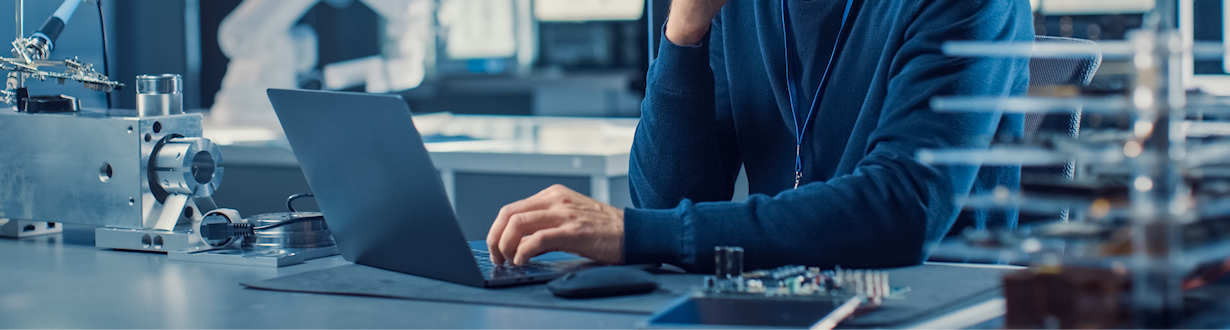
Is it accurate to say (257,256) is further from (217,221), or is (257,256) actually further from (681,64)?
(681,64)

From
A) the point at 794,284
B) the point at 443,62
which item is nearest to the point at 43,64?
the point at 794,284

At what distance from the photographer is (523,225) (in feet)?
3.61

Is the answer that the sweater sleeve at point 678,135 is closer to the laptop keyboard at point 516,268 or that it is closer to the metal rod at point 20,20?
the laptop keyboard at point 516,268

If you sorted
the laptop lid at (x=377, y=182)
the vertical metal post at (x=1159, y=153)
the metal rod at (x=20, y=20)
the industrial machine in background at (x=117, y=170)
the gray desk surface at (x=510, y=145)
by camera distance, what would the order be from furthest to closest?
the gray desk surface at (x=510, y=145) < the metal rod at (x=20, y=20) < the industrial machine in background at (x=117, y=170) < the laptop lid at (x=377, y=182) < the vertical metal post at (x=1159, y=153)

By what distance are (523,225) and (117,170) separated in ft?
1.90

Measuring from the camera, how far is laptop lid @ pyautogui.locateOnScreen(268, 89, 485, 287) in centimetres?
100

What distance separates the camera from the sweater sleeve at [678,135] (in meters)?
1.47

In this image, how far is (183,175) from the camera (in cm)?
139

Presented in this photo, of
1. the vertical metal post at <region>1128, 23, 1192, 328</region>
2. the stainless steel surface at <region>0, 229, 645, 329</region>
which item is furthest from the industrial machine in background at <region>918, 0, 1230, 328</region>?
the stainless steel surface at <region>0, 229, 645, 329</region>

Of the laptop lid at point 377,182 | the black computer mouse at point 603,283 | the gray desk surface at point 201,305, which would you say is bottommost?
the gray desk surface at point 201,305

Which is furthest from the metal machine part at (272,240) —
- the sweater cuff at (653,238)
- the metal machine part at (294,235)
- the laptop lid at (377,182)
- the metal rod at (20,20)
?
the metal rod at (20,20)

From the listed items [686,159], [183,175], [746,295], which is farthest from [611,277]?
[183,175]

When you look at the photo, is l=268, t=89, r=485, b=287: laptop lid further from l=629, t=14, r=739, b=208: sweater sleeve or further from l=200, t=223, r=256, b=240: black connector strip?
l=629, t=14, r=739, b=208: sweater sleeve

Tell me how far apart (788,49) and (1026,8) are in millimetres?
282
